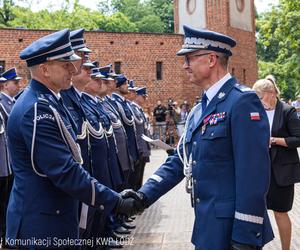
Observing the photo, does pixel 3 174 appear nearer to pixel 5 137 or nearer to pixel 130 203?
pixel 5 137

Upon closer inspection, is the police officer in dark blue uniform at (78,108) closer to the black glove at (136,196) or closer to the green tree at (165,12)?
the black glove at (136,196)

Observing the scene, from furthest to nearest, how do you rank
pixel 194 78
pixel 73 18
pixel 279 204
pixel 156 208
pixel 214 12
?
1. pixel 73 18
2. pixel 214 12
3. pixel 156 208
4. pixel 279 204
5. pixel 194 78

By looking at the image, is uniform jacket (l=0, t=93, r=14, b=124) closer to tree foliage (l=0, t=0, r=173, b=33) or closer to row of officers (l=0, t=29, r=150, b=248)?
row of officers (l=0, t=29, r=150, b=248)

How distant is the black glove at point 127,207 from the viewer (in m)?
4.11

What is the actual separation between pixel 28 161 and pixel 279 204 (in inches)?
130

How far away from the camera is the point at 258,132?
A: 362 cm

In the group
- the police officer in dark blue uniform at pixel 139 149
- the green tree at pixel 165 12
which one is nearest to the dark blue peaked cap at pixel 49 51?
the police officer in dark blue uniform at pixel 139 149

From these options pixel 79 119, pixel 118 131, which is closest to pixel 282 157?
pixel 79 119

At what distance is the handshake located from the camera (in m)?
4.11

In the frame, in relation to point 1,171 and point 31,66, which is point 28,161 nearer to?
point 31,66

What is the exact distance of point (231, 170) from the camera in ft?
12.1

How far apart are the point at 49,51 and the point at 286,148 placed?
128 inches

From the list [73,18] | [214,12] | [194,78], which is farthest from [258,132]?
[73,18]

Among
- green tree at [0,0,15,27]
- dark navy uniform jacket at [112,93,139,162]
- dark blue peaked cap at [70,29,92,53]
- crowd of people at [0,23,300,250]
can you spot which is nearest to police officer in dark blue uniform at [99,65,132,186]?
dark navy uniform jacket at [112,93,139,162]
